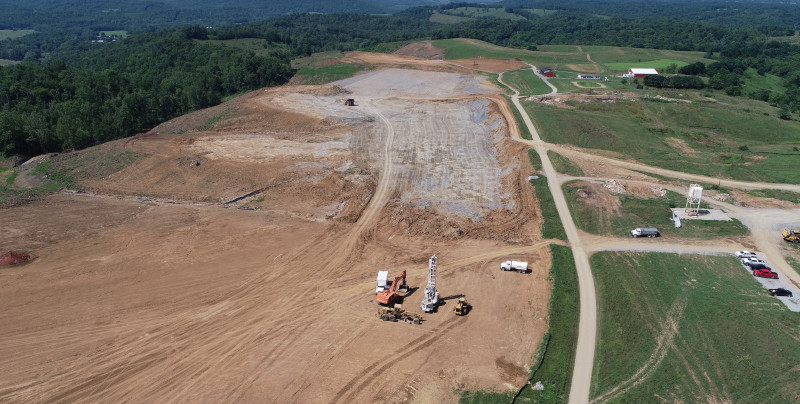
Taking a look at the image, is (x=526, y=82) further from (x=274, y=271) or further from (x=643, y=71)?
(x=274, y=271)

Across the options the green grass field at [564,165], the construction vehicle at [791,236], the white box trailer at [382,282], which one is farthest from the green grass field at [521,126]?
the white box trailer at [382,282]

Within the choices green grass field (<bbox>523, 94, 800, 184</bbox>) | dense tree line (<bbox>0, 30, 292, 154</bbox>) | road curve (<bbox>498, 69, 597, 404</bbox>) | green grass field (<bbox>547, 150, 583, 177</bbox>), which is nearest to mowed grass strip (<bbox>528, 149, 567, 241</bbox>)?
road curve (<bbox>498, 69, 597, 404</bbox>)

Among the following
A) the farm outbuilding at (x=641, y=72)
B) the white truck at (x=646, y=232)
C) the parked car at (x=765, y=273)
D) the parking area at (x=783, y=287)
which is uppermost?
the farm outbuilding at (x=641, y=72)

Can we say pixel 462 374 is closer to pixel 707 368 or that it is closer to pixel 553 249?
pixel 707 368

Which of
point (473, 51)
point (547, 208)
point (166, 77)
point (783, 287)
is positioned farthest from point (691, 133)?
point (166, 77)

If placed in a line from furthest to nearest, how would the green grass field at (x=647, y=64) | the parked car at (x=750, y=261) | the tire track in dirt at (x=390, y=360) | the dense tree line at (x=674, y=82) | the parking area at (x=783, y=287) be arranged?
the green grass field at (x=647, y=64) < the dense tree line at (x=674, y=82) < the parked car at (x=750, y=261) < the parking area at (x=783, y=287) < the tire track in dirt at (x=390, y=360)

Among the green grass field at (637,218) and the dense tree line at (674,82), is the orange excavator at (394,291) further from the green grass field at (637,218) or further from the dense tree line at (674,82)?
the dense tree line at (674,82)
